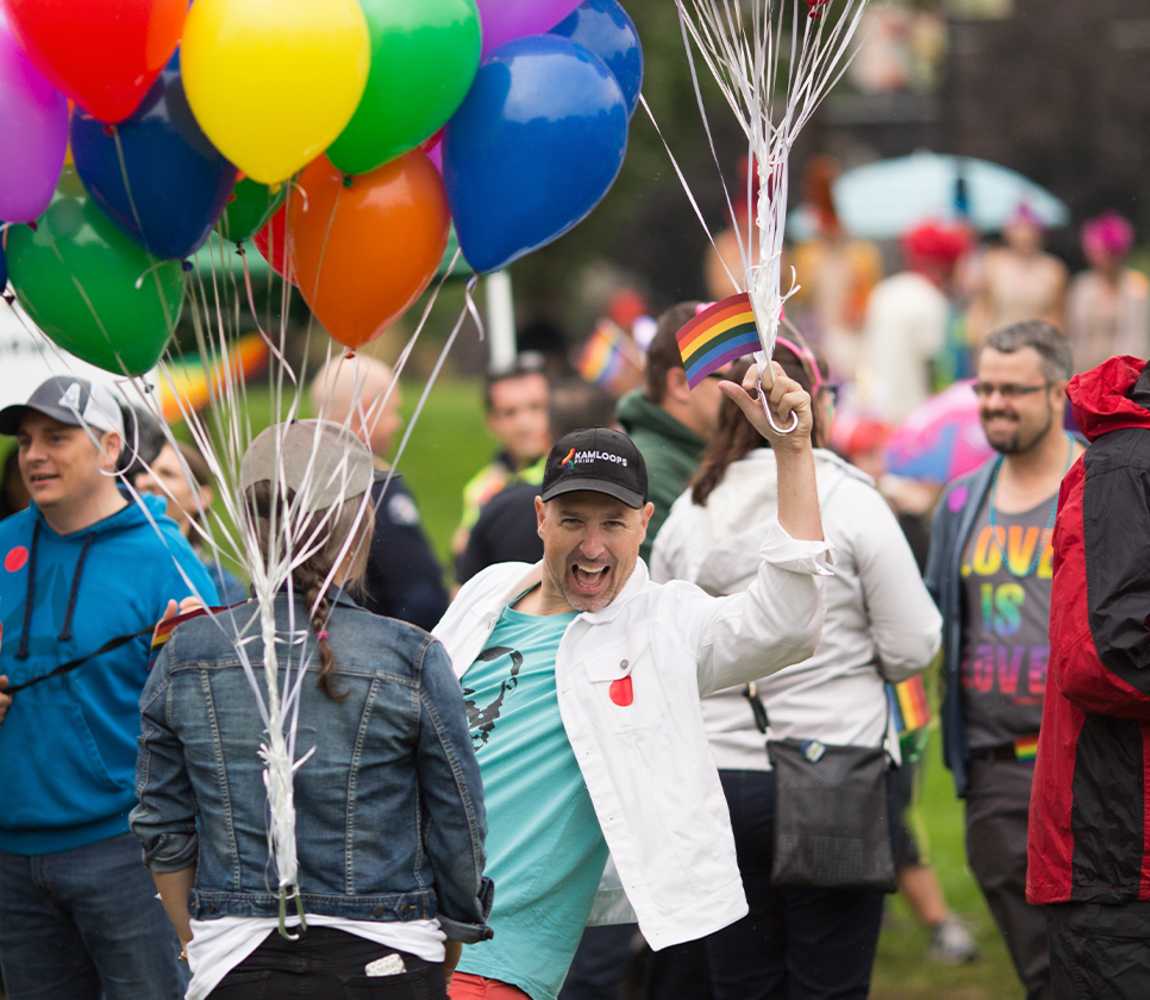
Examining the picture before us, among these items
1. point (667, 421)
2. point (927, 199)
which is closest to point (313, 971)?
point (667, 421)

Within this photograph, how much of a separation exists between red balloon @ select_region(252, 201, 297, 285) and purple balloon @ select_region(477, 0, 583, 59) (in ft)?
1.89

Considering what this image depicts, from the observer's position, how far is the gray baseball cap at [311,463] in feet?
12.1

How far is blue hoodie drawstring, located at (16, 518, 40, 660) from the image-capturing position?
4812 mm

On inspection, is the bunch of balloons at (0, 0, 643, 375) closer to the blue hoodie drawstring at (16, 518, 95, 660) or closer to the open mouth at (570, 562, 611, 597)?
the open mouth at (570, 562, 611, 597)

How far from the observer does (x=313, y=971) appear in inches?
138

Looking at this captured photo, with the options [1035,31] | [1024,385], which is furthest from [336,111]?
[1035,31]

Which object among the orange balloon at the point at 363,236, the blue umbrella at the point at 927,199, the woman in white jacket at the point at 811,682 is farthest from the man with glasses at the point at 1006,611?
A: the blue umbrella at the point at 927,199

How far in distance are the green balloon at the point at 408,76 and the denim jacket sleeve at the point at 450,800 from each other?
1068 mm

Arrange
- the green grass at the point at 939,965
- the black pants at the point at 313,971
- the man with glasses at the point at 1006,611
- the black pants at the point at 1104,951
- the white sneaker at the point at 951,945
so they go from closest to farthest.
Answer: the black pants at the point at 313,971 < the black pants at the point at 1104,951 < the man with glasses at the point at 1006,611 < the green grass at the point at 939,965 < the white sneaker at the point at 951,945

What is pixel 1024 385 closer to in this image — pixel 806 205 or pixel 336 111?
pixel 336 111

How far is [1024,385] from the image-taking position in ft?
18.8

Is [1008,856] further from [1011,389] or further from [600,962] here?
[1011,389]

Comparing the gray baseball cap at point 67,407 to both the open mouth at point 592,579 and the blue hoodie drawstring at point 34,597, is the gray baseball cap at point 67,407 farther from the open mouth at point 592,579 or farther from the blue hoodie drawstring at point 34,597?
the open mouth at point 592,579

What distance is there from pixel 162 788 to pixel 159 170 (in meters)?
1.27
